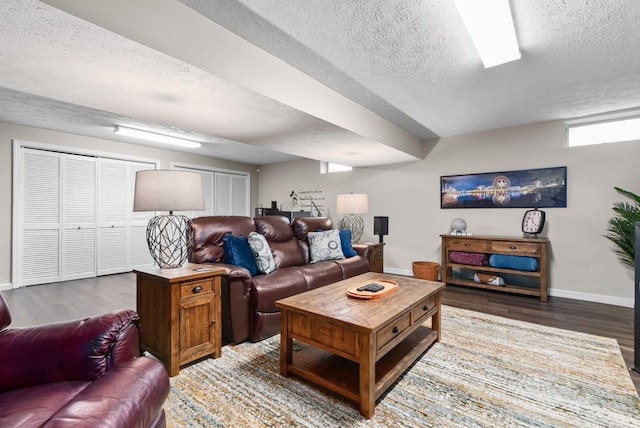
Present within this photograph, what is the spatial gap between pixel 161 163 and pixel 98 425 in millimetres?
5838

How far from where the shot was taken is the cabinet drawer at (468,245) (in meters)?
4.16

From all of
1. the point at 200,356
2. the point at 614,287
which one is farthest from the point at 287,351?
the point at 614,287

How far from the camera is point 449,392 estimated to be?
182 cm

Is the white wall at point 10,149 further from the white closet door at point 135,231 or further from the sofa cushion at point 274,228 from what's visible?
the sofa cushion at point 274,228

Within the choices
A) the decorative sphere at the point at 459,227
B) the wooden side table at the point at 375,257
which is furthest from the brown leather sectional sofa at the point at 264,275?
the decorative sphere at the point at 459,227

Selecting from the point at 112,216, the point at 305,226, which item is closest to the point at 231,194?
→ the point at 112,216

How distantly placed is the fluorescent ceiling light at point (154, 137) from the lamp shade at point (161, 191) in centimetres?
310

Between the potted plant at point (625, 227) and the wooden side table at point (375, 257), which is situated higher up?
the potted plant at point (625, 227)

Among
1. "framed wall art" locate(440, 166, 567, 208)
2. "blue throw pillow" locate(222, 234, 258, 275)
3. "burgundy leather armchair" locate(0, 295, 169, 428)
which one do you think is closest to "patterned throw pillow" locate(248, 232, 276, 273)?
"blue throw pillow" locate(222, 234, 258, 275)

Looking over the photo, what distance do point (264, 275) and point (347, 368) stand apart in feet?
3.85

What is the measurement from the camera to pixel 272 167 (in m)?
7.61

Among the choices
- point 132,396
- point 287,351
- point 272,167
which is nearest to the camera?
point 132,396

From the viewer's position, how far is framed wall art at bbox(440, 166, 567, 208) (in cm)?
401

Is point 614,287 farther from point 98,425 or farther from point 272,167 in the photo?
point 272,167
